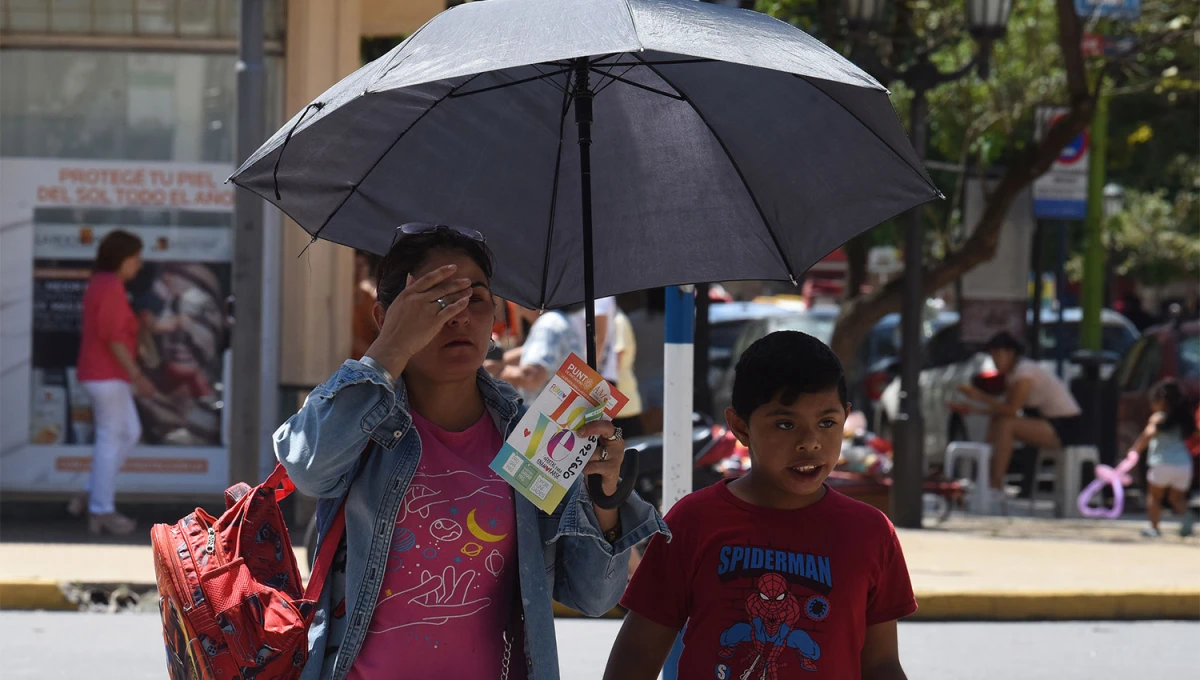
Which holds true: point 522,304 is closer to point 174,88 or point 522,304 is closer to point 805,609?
point 805,609

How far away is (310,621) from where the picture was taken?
8.82 ft

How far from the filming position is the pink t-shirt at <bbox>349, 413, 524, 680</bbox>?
273 centimetres

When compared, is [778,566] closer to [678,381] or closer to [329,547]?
[329,547]

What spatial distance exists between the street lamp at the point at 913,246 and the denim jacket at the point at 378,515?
9.04 m

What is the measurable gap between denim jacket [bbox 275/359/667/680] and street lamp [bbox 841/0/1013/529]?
904 cm

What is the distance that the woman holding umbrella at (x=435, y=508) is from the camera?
2.70 meters

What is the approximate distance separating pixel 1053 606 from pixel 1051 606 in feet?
0.04

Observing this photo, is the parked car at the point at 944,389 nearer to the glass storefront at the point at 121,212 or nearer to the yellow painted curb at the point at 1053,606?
the yellow painted curb at the point at 1053,606

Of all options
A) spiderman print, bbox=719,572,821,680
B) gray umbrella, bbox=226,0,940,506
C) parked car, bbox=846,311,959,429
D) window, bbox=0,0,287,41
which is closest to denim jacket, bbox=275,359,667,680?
spiderman print, bbox=719,572,821,680

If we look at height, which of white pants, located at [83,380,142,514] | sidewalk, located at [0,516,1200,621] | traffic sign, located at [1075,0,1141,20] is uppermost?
traffic sign, located at [1075,0,1141,20]

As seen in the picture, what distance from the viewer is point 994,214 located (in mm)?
13219

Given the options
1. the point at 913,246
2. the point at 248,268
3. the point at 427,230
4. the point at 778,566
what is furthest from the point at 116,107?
the point at 778,566

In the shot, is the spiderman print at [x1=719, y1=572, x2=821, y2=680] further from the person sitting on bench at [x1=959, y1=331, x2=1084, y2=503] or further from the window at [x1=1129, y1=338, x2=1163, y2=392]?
the window at [x1=1129, y1=338, x2=1163, y2=392]

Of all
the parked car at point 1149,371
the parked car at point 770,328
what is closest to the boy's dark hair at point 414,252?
the parked car at point 1149,371
